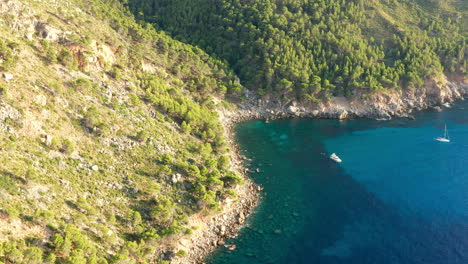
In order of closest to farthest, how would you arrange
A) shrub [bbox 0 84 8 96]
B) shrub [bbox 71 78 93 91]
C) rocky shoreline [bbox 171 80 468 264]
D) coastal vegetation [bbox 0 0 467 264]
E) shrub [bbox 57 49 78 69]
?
coastal vegetation [bbox 0 0 467 264], shrub [bbox 0 84 8 96], rocky shoreline [bbox 171 80 468 264], shrub [bbox 71 78 93 91], shrub [bbox 57 49 78 69]

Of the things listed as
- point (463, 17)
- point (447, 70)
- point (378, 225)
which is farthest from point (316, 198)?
point (463, 17)

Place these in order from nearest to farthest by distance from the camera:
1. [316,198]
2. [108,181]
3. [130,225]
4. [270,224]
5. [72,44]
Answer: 1. [130,225]
2. [108,181]
3. [270,224]
4. [316,198]
5. [72,44]

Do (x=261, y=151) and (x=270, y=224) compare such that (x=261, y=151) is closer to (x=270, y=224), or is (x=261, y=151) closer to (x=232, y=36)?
(x=270, y=224)

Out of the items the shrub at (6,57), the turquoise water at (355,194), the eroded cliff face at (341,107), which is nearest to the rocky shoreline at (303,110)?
the eroded cliff face at (341,107)

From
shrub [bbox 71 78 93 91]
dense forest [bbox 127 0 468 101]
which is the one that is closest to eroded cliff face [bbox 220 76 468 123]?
dense forest [bbox 127 0 468 101]

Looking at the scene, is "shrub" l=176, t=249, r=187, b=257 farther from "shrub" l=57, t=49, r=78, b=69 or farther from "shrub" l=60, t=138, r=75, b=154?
"shrub" l=57, t=49, r=78, b=69

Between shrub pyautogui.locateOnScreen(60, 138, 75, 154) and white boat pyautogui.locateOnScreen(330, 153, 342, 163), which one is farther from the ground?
white boat pyautogui.locateOnScreen(330, 153, 342, 163)

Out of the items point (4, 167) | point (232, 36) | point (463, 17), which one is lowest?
point (4, 167)
